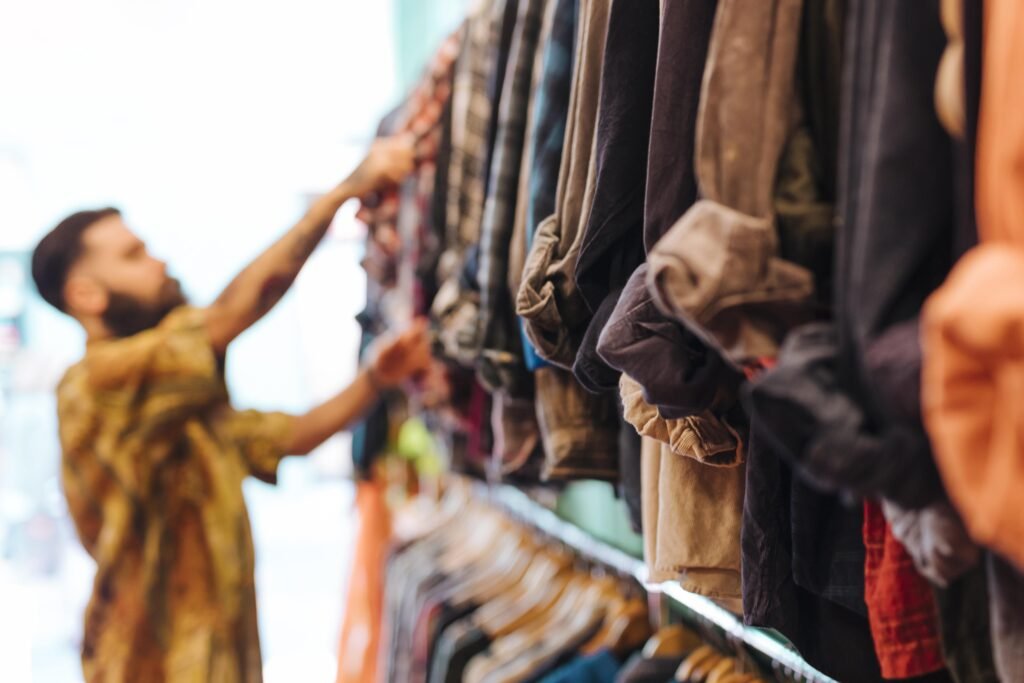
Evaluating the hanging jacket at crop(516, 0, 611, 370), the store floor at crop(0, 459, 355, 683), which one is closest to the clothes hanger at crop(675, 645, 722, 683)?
the hanging jacket at crop(516, 0, 611, 370)

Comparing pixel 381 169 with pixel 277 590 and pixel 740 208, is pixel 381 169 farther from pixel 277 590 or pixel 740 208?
pixel 277 590

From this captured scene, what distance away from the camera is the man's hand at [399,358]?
2.07 m

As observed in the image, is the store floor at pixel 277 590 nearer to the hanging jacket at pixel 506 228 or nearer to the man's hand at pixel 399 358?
the man's hand at pixel 399 358

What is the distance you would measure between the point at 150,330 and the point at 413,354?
51 centimetres

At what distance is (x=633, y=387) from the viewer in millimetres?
859

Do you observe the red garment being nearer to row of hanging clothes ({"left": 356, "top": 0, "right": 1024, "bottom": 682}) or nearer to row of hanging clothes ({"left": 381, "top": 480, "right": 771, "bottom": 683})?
row of hanging clothes ({"left": 356, "top": 0, "right": 1024, "bottom": 682})

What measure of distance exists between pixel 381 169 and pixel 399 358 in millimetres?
406

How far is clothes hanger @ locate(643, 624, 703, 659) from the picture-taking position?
135cm

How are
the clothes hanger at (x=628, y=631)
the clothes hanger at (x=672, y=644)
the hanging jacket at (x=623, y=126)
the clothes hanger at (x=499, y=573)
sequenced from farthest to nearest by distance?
the clothes hanger at (x=499, y=573) → the clothes hanger at (x=628, y=631) → the clothes hanger at (x=672, y=644) → the hanging jacket at (x=623, y=126)

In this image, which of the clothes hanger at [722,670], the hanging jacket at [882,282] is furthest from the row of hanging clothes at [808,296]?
the clothes hanger at [722,670]

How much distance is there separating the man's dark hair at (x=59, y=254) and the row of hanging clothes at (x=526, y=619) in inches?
36.7

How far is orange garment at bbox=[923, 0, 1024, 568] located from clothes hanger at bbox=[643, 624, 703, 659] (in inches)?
35.8

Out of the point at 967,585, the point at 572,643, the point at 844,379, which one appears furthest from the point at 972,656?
the point at 572,643

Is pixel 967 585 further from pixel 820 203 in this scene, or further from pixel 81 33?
pixel 81 33
